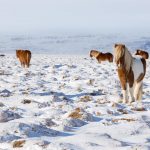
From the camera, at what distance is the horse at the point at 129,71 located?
35.5 feet

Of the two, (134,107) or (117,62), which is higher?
(117,62)

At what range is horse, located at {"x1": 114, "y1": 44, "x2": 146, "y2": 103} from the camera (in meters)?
10.8

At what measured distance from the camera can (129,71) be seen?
11273 millimetres

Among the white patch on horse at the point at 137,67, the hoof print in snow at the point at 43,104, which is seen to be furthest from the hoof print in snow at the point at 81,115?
the white patch on horse at the point at 137,67

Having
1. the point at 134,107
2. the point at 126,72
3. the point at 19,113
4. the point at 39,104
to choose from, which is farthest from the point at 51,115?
the point at 126,72

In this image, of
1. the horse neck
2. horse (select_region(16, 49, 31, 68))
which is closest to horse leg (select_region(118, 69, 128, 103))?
the horse neck

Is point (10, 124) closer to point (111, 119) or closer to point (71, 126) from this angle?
point (71, 126)

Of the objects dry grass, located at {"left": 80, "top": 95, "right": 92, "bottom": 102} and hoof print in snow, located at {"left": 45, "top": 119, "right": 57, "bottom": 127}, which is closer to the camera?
hoof print in snow, located at {"left": 45, "top": 119, "right": 57, "bottom": 127}

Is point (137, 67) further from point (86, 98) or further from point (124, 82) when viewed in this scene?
point (86, 98)

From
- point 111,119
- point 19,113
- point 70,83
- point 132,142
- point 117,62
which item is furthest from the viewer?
point 70,83

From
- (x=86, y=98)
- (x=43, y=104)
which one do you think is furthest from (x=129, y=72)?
(x=43, y=104)

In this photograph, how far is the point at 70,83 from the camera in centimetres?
1545

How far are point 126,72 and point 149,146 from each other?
197 inches

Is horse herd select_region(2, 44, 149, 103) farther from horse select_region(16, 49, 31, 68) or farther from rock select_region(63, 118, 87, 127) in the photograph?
horse select_region(16, 49, 31, 68)
